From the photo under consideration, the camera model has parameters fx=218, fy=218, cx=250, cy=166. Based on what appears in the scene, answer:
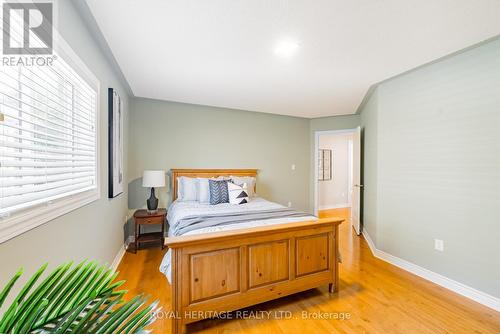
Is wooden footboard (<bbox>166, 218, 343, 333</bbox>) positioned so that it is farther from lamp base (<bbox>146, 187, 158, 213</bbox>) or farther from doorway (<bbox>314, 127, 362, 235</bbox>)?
doorway (<bbox>314, 127, 362, 235</bbox>)

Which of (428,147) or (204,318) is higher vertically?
(428,147)

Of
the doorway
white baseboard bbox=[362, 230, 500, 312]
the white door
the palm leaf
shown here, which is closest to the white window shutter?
the palm leaf

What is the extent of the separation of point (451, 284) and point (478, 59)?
7.40ft

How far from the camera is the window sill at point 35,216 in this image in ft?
3.11

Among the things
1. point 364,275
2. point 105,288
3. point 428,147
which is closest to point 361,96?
point 428,147

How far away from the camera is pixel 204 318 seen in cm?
168

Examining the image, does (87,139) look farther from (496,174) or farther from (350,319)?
(496,174)

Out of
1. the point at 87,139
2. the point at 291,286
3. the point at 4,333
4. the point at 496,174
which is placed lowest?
the point at 291,286

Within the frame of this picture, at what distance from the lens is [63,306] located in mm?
601

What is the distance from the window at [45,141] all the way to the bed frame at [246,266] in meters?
0.79

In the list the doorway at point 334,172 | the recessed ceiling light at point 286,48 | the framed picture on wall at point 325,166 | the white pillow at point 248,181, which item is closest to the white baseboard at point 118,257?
the white pillow at point 248,181

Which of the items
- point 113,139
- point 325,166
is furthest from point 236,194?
point 325,166

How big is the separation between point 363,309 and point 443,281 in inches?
43.8

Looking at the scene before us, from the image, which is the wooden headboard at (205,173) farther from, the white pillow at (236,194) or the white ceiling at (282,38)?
the white ceiling at (282,38)
